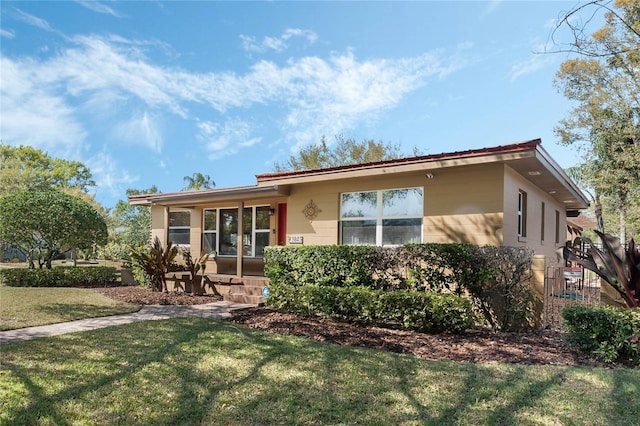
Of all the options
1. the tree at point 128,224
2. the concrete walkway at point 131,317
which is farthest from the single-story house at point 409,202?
the tree at point 128,224

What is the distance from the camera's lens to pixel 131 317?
24.4 feet

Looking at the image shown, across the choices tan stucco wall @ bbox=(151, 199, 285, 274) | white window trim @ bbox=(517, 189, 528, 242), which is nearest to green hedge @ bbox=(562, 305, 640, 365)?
white window trim @ bbox=(517, 189, 528, 242)

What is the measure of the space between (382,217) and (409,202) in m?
0.73

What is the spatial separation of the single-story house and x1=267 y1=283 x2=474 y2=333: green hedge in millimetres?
1677

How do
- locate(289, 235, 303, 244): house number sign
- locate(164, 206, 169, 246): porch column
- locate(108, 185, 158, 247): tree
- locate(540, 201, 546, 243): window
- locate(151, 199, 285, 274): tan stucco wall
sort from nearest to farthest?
1. locate(289, 235, 303, 244): house number sign
2. locate(540, 201, 546, 243): window
3. locate(151, 199, 285, 274): tan stucco wall
4. locate(164, 206, 169, 246): porch column
5. locate(108, 185, 158, 247): tree

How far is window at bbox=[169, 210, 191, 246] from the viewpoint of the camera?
14.3 m

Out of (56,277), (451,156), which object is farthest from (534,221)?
(56,277)

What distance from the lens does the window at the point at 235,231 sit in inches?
501

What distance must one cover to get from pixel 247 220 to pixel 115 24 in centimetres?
704

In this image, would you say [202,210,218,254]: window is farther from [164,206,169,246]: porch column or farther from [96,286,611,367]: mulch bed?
[96,286,611,367]: mulch bed

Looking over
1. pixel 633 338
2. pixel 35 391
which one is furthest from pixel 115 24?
pixel 633 338

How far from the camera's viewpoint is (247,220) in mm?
13078

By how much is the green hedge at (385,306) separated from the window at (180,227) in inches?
297

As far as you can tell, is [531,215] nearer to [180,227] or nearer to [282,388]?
[282,388]
